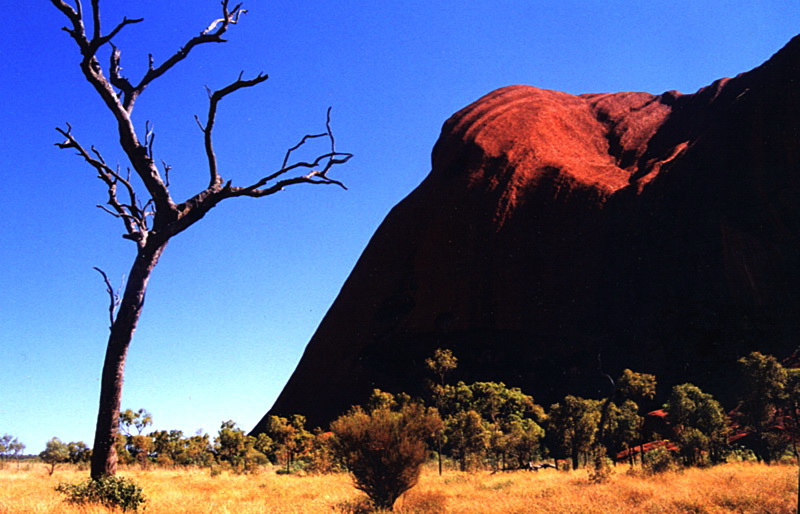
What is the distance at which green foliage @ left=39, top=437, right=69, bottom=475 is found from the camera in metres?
37.8

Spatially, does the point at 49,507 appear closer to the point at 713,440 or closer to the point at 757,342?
the point at 713,440

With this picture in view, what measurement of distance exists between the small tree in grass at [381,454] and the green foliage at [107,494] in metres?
6.07

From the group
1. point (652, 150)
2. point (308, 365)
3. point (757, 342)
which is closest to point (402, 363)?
point (308, 365)

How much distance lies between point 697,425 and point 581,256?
1192 inches

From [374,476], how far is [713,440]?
68.7 ft

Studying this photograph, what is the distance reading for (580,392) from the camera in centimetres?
4969

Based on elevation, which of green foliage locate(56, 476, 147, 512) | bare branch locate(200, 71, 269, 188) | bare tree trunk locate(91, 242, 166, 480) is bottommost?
green foliage locate(56, 476, 147, 512)

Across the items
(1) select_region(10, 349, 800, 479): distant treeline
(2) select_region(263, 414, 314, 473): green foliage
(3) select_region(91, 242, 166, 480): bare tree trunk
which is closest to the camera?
(3) select_region(91, 242, 166, 480): bare tree trunk

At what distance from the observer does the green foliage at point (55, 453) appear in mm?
37750

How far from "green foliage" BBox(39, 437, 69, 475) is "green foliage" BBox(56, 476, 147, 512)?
28.3 m

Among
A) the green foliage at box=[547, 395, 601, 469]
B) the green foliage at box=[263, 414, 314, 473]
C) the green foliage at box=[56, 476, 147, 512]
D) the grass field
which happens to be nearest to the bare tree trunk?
the green foliage at box=[56, 476, 147, 512]

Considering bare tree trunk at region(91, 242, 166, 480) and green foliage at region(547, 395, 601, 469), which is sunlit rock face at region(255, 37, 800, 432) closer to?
green foliage at region(547, 395, 601, 469)

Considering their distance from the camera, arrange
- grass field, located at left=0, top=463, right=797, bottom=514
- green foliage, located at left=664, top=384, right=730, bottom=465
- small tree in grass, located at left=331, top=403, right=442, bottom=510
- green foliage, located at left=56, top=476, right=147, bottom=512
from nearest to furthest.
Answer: green foliage, located at left=56, top=476, right=147, bottom=512
grass field, located at left=0, top=463, right=797, bottom=514
small tree in grass, located at left=331, top=403, right=442, bottom=510
green foliage, located at left=664, top=384, right=730, bottom=465

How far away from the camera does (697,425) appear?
2844 centimetres
